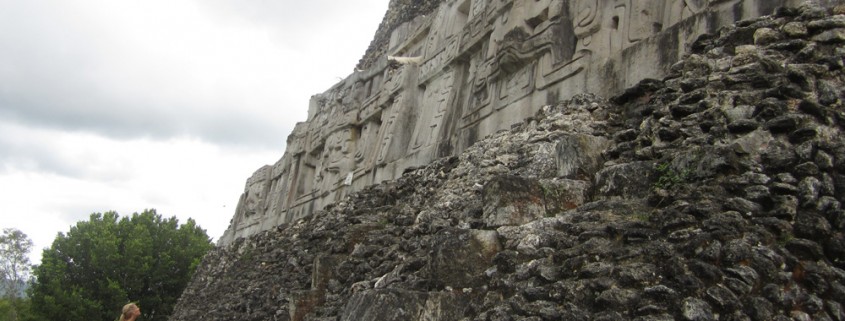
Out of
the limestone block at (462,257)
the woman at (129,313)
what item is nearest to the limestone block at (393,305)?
the limestone block at (462,257)

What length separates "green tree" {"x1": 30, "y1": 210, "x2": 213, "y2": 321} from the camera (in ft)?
65.5

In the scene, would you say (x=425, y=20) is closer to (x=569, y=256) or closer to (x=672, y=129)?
(x=672, y=129)

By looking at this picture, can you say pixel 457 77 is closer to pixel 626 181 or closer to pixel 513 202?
pixel 513 202

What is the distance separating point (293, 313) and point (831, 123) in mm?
4546

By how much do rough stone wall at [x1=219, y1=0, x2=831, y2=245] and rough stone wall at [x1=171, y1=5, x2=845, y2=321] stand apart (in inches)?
19.3

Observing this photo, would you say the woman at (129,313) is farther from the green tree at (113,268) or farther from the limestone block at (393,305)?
the green tree at (113,268)

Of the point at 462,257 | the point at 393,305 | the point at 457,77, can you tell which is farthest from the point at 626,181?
the point at 457,77

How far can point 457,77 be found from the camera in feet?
31.4

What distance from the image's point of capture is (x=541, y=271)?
12.0 feet

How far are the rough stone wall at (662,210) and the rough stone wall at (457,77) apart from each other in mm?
490

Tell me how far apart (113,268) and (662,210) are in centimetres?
2039

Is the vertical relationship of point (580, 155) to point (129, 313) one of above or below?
above

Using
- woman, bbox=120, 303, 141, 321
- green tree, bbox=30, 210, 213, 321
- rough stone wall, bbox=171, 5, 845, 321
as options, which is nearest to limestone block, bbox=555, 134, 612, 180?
rough stone wall, bbox=171, 5, 845, 321

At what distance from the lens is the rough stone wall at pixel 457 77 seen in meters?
6.17
